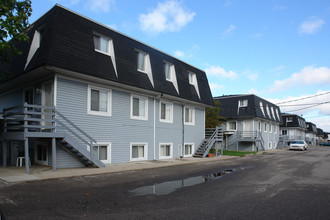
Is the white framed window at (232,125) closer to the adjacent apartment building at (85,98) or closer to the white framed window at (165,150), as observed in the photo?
the adjacent apartment building at (85,98)

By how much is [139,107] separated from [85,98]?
425 cm

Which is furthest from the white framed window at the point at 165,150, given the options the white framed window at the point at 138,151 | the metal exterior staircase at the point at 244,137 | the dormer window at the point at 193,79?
the metal exterior staircase at the point at 244,137

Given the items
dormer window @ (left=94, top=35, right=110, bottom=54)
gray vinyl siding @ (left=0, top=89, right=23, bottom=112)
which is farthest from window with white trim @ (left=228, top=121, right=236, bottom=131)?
gray vinyl siding @ (left=0, top=89, right=23, bottom=112)

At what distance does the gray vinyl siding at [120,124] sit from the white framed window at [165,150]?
1.10 feet

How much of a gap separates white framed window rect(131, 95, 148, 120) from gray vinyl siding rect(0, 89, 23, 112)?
673cm

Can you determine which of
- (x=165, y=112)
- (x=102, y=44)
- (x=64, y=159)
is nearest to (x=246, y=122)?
(x=165, y=112)

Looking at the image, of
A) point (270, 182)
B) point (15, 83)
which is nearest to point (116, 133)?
point (15, 83)

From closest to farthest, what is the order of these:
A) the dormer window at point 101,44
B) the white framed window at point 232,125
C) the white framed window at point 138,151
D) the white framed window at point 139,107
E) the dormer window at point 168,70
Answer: the dormer window at point 101,44
the white framed window at point 138,151
the white framed window at point 139,107
the dormer window at point 168,70
the white framed window at point 232,125

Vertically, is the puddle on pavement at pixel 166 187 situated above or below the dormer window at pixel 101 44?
below

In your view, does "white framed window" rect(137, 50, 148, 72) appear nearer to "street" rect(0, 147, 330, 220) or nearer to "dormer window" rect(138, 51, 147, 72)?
Result: "dormer window" rect(138, 51, 147, 72)

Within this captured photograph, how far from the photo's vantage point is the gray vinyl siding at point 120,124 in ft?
42.2

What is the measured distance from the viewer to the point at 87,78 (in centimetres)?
1341

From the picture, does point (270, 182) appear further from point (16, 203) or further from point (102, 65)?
point (102, 65)

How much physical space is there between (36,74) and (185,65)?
12283 mm
